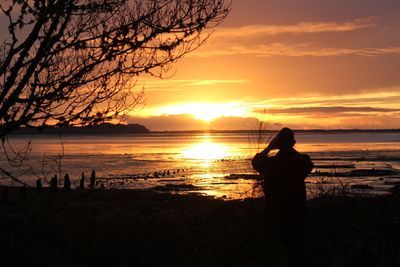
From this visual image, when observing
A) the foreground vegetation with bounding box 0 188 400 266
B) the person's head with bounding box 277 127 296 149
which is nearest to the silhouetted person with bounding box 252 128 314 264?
the person's head with bounding box 277 127 296 149

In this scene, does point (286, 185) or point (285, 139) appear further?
point (286, 185)

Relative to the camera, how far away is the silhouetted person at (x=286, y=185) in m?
7.43

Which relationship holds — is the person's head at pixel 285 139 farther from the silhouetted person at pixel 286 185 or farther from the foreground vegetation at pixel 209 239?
the foreground vegetation at pixel 209 239

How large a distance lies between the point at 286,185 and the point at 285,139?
29.7 inches

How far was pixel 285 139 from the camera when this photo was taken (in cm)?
734

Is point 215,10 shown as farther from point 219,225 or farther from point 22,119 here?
point 219,225

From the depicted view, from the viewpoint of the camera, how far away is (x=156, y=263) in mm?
9367

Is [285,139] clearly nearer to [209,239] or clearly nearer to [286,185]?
→ [286,185]

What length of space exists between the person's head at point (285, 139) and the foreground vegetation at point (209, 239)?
2.29m

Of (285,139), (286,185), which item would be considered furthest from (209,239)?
(285,139)

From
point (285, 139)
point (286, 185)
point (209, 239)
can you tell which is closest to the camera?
point (285, 139)

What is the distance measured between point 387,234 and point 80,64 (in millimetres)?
7121

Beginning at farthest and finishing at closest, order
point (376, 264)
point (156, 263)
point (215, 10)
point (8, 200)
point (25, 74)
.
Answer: point (8, 200) → point (156, 263) → point (376, 264) → point (215, 10) → point (25, 74)

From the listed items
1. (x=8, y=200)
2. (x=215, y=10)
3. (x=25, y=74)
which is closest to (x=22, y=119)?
(x=25, y=74)
